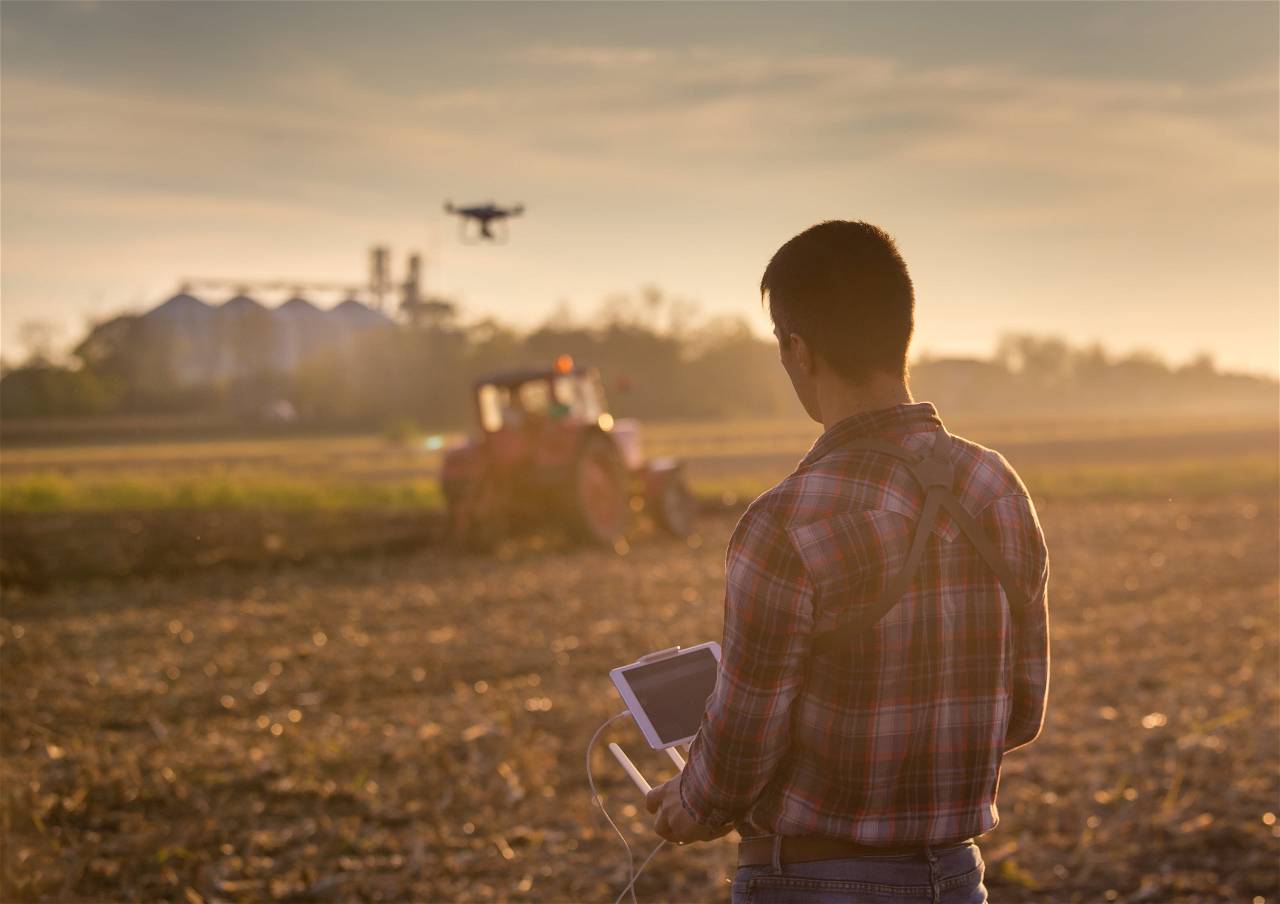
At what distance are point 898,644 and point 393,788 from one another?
14.0ft

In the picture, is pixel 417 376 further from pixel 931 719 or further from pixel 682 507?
pixel 931 719

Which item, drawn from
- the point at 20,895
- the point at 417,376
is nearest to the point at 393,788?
the point at 20,895

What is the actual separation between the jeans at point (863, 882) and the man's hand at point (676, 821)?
0.28 feet

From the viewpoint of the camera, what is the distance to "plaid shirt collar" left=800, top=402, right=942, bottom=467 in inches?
64.4

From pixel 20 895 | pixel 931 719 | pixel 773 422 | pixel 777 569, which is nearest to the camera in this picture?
pixel 777 569

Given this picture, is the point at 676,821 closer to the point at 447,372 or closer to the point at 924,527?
the point at 924,527

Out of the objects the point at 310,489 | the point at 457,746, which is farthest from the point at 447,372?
the point at 457,746

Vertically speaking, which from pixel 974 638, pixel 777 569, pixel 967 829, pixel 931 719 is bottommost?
pixel 967 829

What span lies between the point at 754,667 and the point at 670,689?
1.16 feet

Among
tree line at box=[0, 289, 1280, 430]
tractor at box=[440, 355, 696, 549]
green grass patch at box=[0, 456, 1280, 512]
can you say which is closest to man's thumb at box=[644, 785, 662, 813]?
tractor at box=[440, 355, 696, 549]

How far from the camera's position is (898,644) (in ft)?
5.28

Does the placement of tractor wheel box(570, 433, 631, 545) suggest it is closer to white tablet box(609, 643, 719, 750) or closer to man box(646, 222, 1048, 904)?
white tablet box(609, 643, 719, 750)

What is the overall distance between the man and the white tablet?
17 centimetres

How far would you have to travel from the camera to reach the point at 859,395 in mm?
1665
